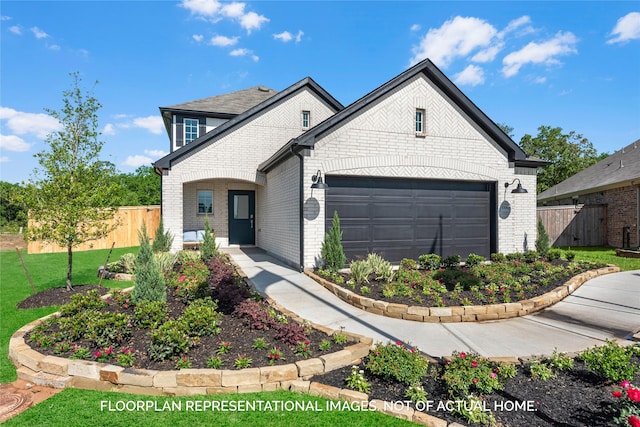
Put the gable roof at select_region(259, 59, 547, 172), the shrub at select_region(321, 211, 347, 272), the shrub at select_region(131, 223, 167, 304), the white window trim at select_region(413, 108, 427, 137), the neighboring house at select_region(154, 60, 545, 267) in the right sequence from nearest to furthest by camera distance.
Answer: the shrub at select_region(131, 223, 167, 304), the shrub at select_region(321, 211, 347, 272), the gable roof at select_region(259, 59, 547, 172), the neighboring house at select_region(154, 60, 545, 267), the white window trim at select_region(413, 108, 427, 137)

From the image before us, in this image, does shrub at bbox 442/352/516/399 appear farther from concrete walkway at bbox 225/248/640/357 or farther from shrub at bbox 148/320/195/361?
shrub at bbox 148/320/195/361

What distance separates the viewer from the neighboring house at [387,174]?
→ 8938 millimetres

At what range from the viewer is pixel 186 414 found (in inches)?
116

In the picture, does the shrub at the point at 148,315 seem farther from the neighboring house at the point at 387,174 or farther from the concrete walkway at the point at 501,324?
the neighboring house at the point at 387,174

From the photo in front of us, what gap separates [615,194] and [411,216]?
489 inches

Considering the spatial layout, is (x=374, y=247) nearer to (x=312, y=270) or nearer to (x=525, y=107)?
(x=312, y=270)

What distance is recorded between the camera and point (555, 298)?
6.70 meters

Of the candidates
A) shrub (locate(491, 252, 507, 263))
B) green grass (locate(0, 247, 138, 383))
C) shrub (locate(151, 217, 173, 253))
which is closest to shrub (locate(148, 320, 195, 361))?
green grass (locate(0, 247, 138, 383))

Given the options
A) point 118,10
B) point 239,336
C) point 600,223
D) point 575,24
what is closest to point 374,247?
point 239,336

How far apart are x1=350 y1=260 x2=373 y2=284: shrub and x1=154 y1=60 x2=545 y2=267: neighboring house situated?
157 cm

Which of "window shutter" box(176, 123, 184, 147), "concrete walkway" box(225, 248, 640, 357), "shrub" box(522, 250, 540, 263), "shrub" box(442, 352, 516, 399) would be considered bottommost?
"concrete walkway" box(225, 248, 640, 357)

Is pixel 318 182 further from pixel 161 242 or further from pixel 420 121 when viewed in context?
pixel 161 242

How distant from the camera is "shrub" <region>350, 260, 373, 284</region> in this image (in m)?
7.21

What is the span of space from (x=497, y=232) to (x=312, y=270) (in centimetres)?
658
